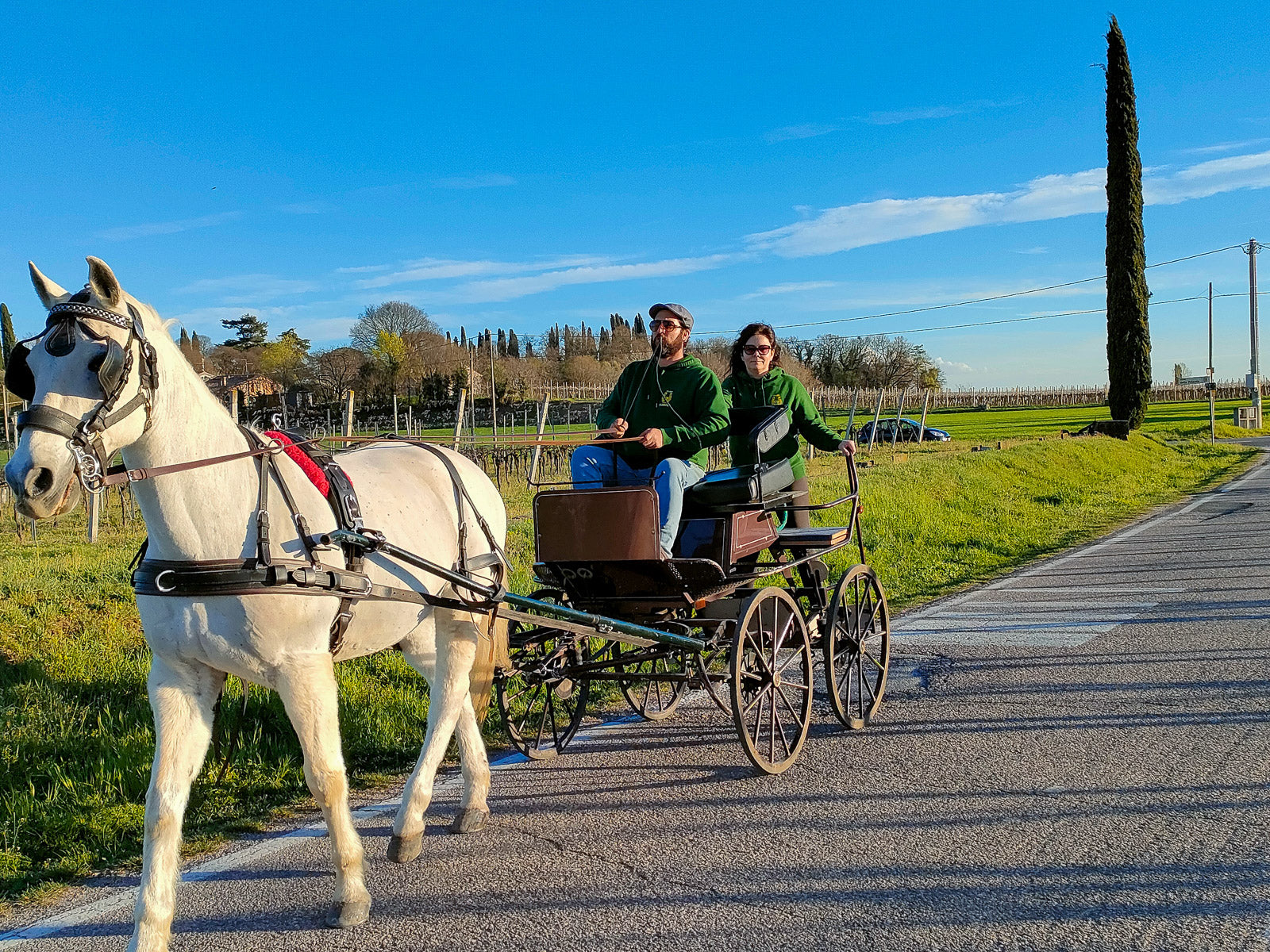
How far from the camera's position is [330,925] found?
11.7ft

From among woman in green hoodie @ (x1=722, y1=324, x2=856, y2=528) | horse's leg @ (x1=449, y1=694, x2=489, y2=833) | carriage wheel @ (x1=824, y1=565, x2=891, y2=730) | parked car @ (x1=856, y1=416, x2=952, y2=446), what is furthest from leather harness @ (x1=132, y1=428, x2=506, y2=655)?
parked car @ (x1=856, y1=416, x2=952, y2=446)

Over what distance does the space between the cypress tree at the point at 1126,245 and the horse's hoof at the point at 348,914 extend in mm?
36510

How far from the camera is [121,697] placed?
625cm

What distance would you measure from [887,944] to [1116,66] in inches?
1527

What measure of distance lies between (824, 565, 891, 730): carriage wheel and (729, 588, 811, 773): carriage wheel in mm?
211

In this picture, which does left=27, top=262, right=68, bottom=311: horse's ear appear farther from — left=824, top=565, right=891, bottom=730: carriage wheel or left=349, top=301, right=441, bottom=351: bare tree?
left=349, top=301, right=441, bottom=351: bare tree

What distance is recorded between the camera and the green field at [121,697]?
4496 mm

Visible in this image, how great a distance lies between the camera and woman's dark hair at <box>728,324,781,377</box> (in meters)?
7.10

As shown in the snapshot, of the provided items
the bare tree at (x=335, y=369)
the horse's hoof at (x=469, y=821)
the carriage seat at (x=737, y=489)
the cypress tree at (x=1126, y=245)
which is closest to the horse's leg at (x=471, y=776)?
the horse's hoof at (x=469, y=821)

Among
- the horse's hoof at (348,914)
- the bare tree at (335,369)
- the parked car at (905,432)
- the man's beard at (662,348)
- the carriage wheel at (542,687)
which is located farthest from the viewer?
the bare tree at (335,369)

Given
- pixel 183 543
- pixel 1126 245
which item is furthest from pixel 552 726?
pixel 1126 245

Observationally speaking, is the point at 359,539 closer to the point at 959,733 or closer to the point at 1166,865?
the point at 1166,865

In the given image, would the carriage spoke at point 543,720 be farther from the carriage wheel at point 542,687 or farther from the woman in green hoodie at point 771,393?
the woman in green hoodie at point 771,393

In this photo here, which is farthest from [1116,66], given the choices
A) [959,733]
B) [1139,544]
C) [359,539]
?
[359,539]
